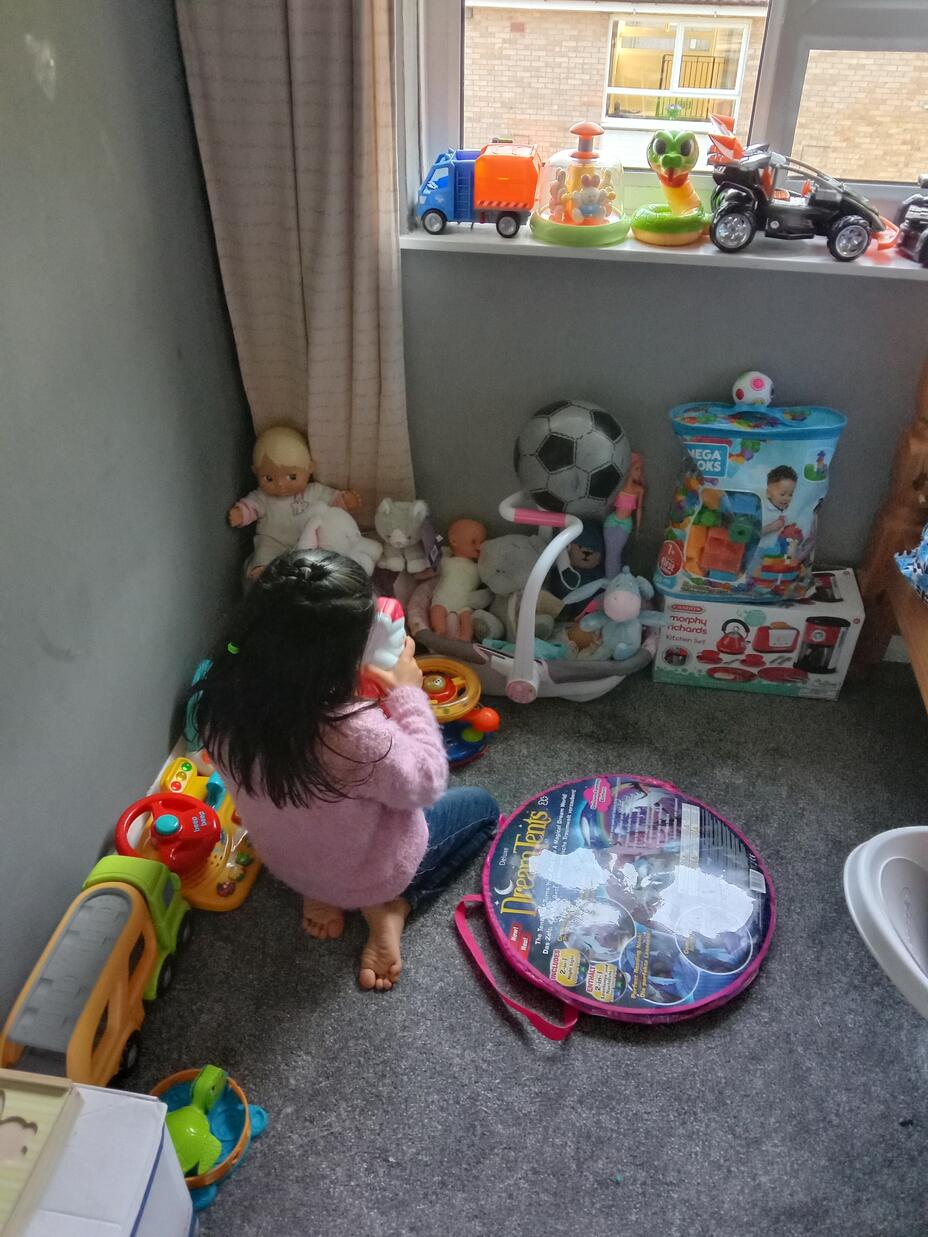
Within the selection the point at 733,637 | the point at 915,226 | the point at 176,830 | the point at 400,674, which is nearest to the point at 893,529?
the point at 733,637

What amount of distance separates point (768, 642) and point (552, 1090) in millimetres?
907

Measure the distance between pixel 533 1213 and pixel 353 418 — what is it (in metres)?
1.30

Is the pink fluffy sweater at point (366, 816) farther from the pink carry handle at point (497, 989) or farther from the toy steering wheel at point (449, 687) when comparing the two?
the toy steering wheel at point (449, 687)

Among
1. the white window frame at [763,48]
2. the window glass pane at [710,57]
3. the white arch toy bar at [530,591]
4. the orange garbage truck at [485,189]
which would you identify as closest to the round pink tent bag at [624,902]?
the white arch toy bar at [530,591]

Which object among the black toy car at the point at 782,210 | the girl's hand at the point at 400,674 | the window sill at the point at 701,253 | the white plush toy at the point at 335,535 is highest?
the black toy car at the point at 782,210

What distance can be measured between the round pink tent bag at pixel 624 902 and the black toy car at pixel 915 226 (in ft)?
3.17

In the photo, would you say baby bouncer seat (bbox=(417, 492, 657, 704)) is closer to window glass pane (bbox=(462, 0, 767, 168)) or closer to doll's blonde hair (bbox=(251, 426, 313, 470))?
doll's blonde hair (bbox=(251, 426, 313, 470))

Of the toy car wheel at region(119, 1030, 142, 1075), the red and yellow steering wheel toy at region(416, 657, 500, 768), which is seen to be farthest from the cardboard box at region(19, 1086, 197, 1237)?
the red and yellow steering wheel toy at region(416, 657, 500, 768)

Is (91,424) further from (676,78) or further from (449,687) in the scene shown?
(676,78)

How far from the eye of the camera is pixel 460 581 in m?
1.80

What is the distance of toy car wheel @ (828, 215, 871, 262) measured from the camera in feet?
4.74

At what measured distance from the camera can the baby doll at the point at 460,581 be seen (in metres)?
1.77

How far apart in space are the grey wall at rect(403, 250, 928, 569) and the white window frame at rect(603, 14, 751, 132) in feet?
1.02

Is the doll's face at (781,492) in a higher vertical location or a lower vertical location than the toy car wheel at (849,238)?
lower
